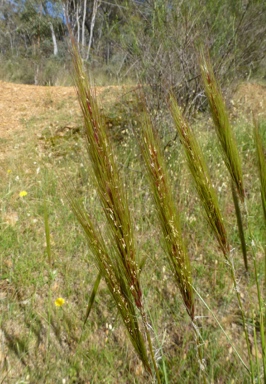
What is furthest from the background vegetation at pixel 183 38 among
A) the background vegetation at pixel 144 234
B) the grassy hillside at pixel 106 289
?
the grassy hillside at pixel 106 289

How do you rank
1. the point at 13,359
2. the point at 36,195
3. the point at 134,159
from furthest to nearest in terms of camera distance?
the point at 134,159 < the point at 36,195 < the point at 13,359

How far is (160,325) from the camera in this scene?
5.07 feet

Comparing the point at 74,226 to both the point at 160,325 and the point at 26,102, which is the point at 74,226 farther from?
the point at 26,102

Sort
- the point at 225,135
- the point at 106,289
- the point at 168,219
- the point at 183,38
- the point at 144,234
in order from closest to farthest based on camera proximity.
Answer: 1. the point at 168,219
2. the point at 225,135
3. the point at 106,289
4. the point at 144,234
5. the point at 183,38

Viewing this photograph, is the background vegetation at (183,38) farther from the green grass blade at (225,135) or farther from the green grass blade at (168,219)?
the green grass blade at (168,219)

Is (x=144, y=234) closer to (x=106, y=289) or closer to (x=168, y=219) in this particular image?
(x=106, y=289)

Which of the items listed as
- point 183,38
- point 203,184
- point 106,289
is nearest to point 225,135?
point 203,184

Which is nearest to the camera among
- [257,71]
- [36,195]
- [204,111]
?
[36,195]

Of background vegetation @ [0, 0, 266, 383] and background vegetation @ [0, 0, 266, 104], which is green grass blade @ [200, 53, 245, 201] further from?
background vegetation @ [0, 0, 266, 104]

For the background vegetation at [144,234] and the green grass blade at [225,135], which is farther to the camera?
the green grass blade at [225,135]

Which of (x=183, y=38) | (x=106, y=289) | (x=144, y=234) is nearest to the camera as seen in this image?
(x=106, y=289)

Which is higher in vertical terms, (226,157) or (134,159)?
(226,157)

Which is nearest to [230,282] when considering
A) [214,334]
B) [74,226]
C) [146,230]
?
[214,334]

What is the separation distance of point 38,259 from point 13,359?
0.61 metres
